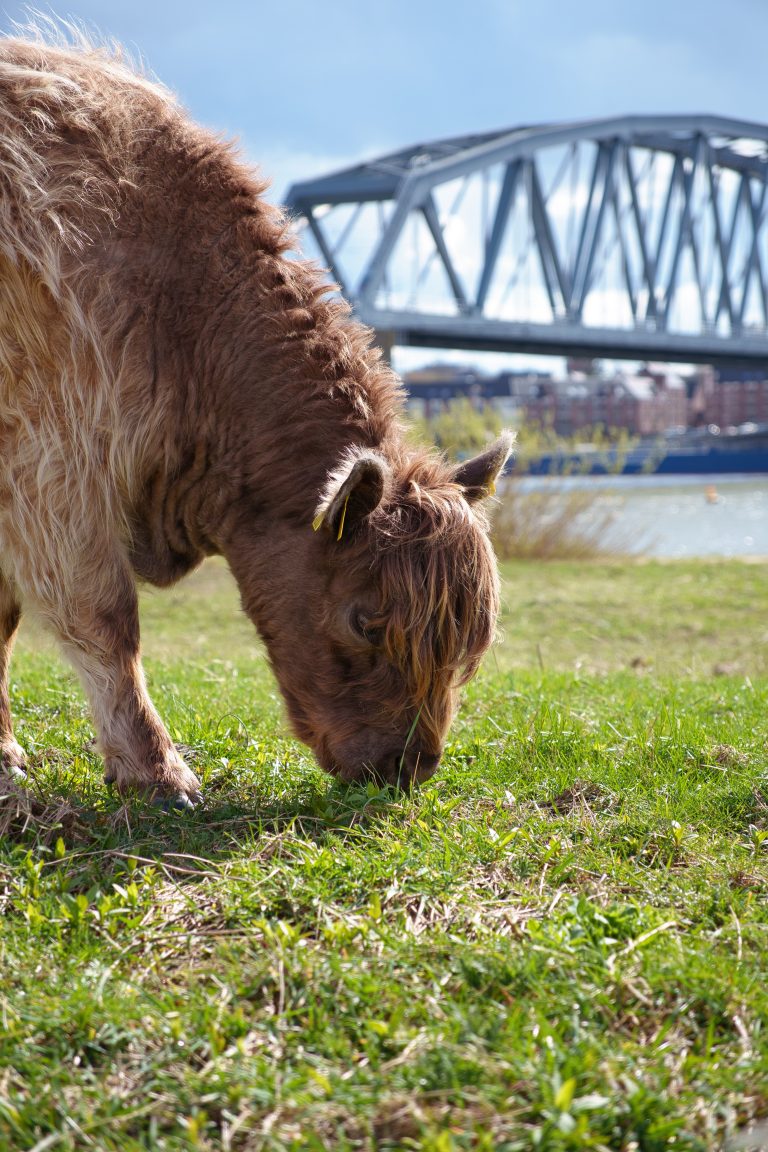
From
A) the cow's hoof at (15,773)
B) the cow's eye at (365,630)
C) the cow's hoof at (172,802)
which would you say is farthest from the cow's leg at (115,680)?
the cow's eye at (365,630)

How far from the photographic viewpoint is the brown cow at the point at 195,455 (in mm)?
3441

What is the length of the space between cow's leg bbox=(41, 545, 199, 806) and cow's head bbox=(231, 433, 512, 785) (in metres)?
0.47

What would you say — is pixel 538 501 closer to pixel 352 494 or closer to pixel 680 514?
pixel 680 514

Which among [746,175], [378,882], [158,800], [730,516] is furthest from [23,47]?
[746,175]

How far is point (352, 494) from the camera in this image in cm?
333

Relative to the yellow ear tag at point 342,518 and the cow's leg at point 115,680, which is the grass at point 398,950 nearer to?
the cow's leg at point 115,680

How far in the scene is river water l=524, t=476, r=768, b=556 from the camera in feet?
76.2

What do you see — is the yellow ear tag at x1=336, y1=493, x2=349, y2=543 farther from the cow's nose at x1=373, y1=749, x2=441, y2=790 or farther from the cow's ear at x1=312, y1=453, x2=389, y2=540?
the cow's nose at x1=373, y1=749, x2=441, y2=790

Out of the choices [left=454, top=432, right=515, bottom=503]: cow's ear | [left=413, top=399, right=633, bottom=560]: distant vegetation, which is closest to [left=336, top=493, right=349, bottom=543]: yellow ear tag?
[left=454, top=432, right=515, bottom=503]: cow's ear

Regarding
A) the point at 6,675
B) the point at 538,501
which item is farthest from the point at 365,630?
the point at 538,501

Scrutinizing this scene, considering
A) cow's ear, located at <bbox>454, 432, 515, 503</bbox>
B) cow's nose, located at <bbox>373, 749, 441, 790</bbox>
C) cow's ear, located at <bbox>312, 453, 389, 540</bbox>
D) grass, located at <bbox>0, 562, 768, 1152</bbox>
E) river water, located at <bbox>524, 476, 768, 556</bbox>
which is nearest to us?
grass, located at <bbox>0, 562, 768, 1152</bbox>

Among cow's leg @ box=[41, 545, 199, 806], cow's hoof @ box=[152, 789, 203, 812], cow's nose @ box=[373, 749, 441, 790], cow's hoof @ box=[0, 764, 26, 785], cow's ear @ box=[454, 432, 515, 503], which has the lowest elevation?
cow's hoof @ box=[152, 789, 203, 812]

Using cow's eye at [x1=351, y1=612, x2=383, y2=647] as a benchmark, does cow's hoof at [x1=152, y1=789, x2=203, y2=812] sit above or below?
below

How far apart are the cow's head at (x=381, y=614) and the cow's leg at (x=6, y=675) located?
113cm
